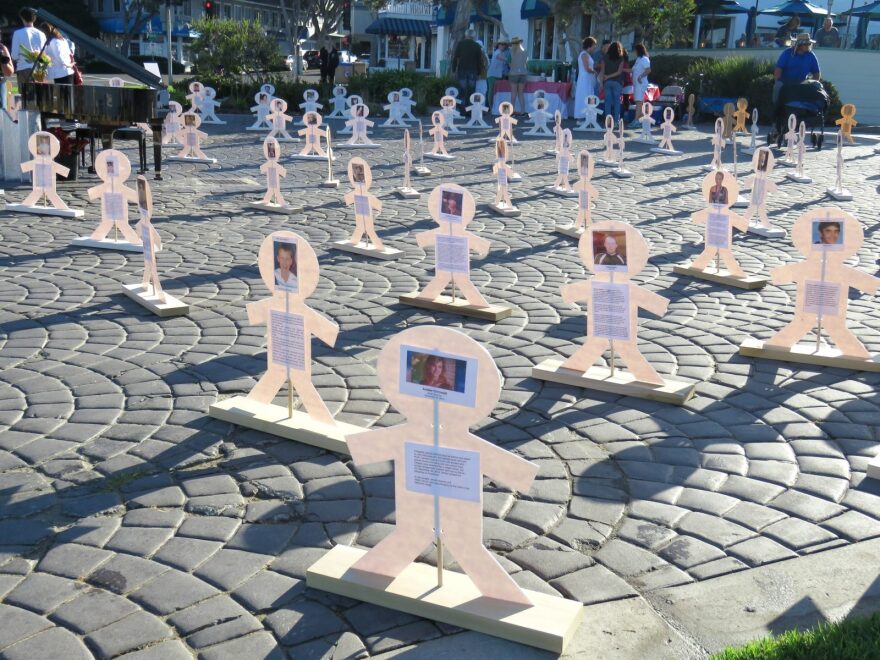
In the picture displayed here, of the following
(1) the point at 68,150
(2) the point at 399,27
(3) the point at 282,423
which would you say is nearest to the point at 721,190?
(3) the point at 282,423

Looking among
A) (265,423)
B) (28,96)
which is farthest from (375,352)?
(28,96)

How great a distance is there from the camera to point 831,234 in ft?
19.6

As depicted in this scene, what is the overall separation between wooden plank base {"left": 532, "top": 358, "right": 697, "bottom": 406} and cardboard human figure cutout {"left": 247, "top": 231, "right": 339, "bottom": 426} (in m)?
1.50

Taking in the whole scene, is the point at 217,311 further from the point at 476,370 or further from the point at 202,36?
the point at 202,36

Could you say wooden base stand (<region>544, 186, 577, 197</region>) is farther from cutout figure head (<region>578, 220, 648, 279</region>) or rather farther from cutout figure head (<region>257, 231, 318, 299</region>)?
cutout figure head (<region>257, 231, 318, 299</region>)

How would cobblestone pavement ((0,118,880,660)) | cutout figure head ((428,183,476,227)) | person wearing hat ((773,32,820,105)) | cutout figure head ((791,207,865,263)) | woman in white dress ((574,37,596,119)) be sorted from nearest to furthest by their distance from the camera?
cobblestone pavement ((0,118,880,660)), cutout figure head ((791,207,865,263)), cutout figure head ((428,183,476,227)), person wearing hat ((773,32,820,105)), woman in white dress ((574,37,596,119))

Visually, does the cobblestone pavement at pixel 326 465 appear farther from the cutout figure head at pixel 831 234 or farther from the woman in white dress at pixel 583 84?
the woman in white dress at pixel 583 84

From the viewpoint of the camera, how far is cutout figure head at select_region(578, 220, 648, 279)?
539cm

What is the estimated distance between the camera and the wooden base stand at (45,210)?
11070mm

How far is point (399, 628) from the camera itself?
3268 mm

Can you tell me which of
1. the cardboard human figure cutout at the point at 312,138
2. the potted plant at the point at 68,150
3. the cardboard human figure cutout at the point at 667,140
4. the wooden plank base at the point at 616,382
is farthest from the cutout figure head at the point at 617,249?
the cardboard human figure cutout at the point at 667,140

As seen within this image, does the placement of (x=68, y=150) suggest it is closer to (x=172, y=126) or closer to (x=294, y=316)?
(x=172, y=126)

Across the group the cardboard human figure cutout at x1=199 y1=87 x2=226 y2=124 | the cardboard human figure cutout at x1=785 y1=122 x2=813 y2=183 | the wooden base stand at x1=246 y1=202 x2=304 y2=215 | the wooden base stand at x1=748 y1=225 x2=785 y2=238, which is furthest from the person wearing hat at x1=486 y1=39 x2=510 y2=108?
the wooden base stand at x1=748 y1=225 x2=785 y2=238

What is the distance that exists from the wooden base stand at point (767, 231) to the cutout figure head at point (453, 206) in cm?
495
